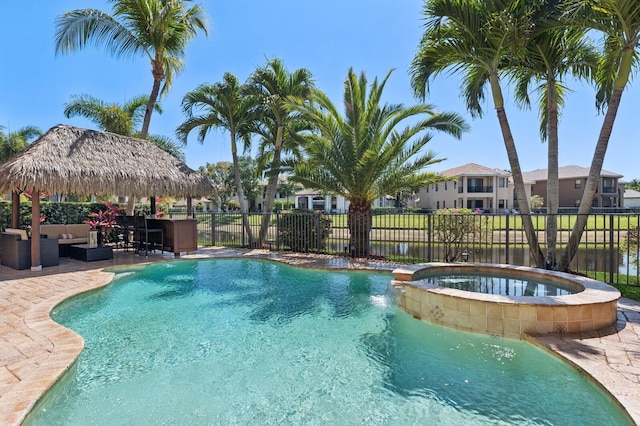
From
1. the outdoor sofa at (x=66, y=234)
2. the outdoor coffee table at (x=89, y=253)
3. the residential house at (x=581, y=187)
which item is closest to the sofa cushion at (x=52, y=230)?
the outdoor sofa at (x=66, y=234)

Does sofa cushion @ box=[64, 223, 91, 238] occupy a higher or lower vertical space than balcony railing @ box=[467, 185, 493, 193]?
lower

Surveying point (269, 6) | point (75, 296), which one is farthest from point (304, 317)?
point (269, 6)

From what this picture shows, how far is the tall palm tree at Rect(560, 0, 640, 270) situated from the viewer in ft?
21.5

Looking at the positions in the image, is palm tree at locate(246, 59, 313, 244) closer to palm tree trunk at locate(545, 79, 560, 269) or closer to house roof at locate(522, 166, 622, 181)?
palm tree trunk at locate(545, 79, 560, 269)

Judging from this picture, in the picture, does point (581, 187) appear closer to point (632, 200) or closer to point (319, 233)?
point (632, 200)

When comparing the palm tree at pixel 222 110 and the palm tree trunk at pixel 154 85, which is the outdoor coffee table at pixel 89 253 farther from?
the palm tree trunk at pixel 154 85

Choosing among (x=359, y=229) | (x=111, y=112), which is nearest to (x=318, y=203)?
(x=111, y=112)

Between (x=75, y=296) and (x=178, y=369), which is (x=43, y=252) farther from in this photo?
(x=178, y=369)

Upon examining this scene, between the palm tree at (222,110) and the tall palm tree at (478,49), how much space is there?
23.8 ft

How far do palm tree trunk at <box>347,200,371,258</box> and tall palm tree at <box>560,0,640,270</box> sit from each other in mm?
5372

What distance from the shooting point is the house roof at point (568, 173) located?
40281 mm

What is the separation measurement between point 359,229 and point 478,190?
108 feet

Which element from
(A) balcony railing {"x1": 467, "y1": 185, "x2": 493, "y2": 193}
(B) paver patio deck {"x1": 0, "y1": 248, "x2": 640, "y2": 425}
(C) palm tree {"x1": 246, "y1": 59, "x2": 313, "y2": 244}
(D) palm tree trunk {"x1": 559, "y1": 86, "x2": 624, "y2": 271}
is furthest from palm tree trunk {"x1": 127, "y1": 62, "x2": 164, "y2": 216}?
(A) balcony railing {"x1": 467, "y1": 185, "x2": 493, "y2": 193}

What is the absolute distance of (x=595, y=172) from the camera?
7.59 m
